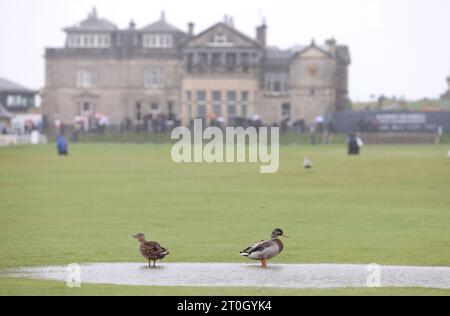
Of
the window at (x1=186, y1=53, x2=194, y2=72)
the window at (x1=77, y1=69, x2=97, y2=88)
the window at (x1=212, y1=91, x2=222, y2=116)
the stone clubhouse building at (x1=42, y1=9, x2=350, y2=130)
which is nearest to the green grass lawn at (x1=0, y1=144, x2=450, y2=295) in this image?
the stone clubhouse building at (x1=42, y1=9, x2=350, y2=130)

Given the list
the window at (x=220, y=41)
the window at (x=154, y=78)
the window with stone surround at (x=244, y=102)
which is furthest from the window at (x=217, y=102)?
the window at (x=154, y=78)

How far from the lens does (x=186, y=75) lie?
16788cm

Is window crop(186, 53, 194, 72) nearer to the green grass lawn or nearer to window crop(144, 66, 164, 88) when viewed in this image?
window crop(144, 66, 164, 88)

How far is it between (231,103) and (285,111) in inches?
240

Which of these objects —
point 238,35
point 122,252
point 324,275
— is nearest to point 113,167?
point 122,252

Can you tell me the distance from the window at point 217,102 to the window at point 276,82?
5.55 m

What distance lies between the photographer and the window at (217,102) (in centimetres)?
16700

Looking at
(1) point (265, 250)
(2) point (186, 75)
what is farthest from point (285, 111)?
(1) point (265, 250)

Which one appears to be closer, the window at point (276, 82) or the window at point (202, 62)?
the window at point (202, 62)

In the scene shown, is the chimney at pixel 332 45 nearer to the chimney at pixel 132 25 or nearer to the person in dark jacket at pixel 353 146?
the chimney at pixel 132 25

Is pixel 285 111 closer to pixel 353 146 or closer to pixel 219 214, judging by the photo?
pixel 353 146

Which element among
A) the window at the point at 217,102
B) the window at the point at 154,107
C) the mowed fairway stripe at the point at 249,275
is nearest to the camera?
the mowed fairway stripe at the point at 249,275

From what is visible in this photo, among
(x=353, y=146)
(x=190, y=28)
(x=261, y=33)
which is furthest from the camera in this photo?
(x=190, y=28)

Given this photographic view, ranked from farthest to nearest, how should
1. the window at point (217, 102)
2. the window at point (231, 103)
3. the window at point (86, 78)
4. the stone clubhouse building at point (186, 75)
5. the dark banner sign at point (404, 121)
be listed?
1. the window at point (86, 78)
2. the window at point (217, 102)
3. the window at point (231, 103)
4. the stone clubhouse building at point (186, 75)
5. the dark banner sign at point (404, 121)
